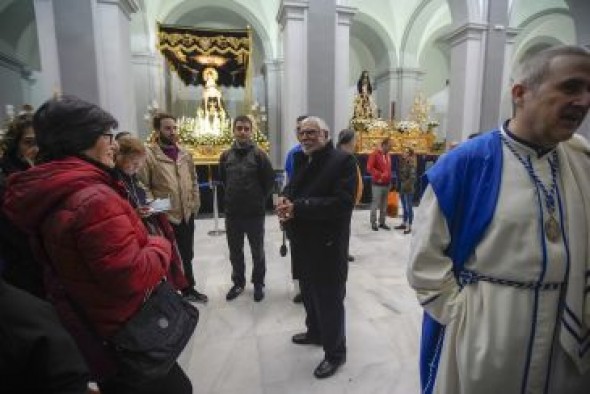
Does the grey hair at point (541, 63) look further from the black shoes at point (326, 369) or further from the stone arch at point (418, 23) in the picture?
the stone arch at point (418, 23)

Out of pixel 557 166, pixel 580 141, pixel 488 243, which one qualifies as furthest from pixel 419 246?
pixel 580 141

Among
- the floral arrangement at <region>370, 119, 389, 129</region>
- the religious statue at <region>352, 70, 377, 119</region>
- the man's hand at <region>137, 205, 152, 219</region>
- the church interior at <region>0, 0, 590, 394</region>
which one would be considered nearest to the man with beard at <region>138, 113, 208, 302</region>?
the church interior at <region>0, 0, 590, 394</region>

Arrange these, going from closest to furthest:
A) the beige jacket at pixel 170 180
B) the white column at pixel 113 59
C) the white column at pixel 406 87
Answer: the beige jacket at pixel 170 180, the white column at pixel 113 59, the white column at pixel 406 87

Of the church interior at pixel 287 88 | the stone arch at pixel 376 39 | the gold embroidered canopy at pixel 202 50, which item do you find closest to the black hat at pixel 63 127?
the church interior at pixel 287 88

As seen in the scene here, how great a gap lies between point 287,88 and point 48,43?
4058 mm

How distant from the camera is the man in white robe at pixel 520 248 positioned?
4.05 feet

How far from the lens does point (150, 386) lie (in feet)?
4.78

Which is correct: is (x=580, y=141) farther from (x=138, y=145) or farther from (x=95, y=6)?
(x=95, y=6)

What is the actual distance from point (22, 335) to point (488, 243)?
132 cm

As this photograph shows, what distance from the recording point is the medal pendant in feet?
4.11

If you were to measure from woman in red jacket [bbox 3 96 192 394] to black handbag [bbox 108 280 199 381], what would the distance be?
4 cm

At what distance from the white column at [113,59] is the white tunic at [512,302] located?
21.1 feet

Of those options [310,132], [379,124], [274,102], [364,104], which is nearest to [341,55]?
[379,124]

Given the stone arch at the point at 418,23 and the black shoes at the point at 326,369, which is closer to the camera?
the black shoes at the point at 326,369
